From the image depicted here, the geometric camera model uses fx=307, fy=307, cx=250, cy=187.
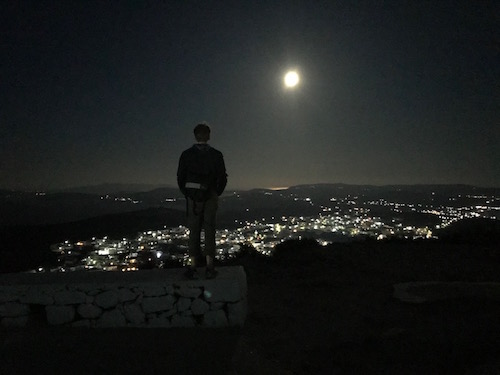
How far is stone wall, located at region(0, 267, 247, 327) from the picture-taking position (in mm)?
5098

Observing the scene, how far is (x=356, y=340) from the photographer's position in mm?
4996

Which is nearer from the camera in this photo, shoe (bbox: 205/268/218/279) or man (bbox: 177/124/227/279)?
man (bbox: 177/124/227/279)

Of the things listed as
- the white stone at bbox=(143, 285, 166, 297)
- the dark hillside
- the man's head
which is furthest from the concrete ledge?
the dark hillside

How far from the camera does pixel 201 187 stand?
16.4 ft

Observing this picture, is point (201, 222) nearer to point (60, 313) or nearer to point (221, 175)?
point (221, 175)

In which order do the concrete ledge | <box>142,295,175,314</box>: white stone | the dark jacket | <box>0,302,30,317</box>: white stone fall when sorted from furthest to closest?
the concrete ledge
<box>0,302,30,317</box>: white stone
<box>142,295,175,314</box>: white stone
the dark jacket

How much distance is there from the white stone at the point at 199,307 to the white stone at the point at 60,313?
6.79 ft

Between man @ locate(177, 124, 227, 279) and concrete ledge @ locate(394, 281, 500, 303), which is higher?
man @ locate(177, 124, 227, 279)

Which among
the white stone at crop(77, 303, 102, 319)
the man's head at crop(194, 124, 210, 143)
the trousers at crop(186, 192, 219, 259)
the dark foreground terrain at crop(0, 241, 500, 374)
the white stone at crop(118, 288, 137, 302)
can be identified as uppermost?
the man's head at crop(194, 124, 210, 143)

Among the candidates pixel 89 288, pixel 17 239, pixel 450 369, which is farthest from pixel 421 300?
pixel 17 239

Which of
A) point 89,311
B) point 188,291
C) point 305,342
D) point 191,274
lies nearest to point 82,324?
point 89,311

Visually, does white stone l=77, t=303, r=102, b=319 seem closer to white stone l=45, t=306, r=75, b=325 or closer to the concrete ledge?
white stone l=45, t=306, r=75, b=325

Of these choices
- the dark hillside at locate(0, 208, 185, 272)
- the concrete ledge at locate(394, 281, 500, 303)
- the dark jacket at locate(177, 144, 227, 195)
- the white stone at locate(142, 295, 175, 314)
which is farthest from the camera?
the dark hillside at locate(0, 208, 185, 272)

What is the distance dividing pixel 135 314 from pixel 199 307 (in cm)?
110
